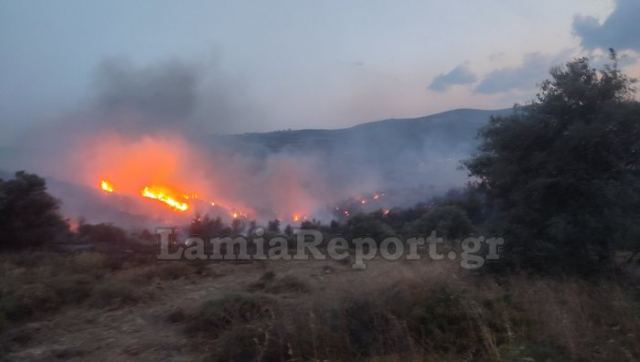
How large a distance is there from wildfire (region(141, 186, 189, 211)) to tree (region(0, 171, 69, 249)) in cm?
1182

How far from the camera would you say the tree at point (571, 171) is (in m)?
9.56

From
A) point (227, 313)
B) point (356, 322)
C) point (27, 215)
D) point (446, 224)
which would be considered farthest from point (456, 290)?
point (27, 215)

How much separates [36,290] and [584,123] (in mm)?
10676

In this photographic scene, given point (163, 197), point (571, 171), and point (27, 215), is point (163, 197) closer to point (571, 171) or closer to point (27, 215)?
point (27, 215)

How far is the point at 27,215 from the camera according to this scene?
18781 millimetres

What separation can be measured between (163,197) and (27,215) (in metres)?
13.7

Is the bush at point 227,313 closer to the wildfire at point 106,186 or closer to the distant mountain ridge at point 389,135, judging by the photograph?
the wildfire at point 106,186

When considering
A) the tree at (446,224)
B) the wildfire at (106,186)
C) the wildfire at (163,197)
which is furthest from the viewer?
the wildfire at (106,186)

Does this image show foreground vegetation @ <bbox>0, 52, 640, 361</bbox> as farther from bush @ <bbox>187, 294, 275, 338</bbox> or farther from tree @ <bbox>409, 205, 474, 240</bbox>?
tree @ <bbox>409, 205, 474, 240</bbox>

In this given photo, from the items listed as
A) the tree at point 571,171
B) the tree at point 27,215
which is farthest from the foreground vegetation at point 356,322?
the tree at point 27,215

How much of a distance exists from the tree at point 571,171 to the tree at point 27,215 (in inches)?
619


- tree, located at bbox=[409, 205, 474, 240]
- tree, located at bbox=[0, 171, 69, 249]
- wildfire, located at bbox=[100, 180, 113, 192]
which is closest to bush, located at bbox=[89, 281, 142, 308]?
tree, located at bbox=[0, 171, 69, 249]

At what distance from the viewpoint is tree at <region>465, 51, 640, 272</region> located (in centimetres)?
956

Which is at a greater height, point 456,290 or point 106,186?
point 106,186
